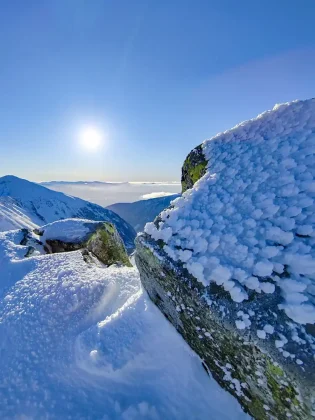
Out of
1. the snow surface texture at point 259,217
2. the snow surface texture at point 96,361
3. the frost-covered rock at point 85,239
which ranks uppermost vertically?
the snow surface texture at point 259,217

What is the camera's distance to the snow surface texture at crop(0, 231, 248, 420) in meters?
5.29

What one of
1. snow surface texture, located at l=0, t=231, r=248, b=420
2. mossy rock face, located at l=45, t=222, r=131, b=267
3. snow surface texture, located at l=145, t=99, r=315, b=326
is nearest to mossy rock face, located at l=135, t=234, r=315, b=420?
snow surface texture, located at l=145, t=99, r=315, b=326

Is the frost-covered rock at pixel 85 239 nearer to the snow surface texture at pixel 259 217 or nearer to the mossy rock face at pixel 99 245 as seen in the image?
the mossy rock face at pixel 99 245

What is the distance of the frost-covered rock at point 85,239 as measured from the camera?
14008 mm

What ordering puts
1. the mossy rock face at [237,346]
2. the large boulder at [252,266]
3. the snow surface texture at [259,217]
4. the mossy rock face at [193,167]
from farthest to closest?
1. the mossy rock face at [193,167]
2. the snow surface texture at [259,217]
3. the large boulder at [252,266]
4. the mossy rock face at [237,346]

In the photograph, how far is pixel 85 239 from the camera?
14148 millimetres

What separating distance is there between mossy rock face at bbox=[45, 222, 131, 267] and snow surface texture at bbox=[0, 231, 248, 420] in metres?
5.25

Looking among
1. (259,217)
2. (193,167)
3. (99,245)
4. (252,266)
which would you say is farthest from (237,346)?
(99,245)

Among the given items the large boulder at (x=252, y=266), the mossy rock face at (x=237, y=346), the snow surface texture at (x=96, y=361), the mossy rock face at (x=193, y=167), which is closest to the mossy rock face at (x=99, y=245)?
the snow surface texture at (x=96, y=361)

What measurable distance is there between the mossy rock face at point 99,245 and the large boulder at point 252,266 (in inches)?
273

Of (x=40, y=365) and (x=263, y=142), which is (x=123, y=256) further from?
(x=263, y=142)

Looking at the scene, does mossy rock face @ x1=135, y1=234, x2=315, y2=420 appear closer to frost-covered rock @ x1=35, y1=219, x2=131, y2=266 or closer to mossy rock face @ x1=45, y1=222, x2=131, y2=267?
mossy rock face @ x1=45, y1=222, x2=131, y2=267

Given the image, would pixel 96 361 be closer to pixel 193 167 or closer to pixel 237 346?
pixel 237 346

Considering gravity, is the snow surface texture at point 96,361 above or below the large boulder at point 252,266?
below
